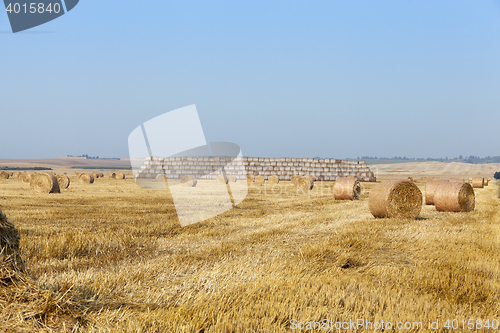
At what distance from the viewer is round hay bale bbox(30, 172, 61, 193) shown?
19.9 m

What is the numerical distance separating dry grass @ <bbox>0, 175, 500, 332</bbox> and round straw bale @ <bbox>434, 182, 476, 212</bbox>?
391 centimetres

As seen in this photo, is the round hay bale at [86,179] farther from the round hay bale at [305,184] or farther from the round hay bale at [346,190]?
the round hay bale at [346,190]

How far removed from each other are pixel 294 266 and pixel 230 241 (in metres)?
2.50

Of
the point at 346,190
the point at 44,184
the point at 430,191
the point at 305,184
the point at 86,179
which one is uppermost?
the point at 86,179

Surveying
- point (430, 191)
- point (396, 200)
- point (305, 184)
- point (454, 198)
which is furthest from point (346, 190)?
point (305, 184)

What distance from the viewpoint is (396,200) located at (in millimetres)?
11812

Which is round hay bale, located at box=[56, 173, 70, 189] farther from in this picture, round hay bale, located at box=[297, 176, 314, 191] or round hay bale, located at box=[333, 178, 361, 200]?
round hay bale, located at box=[333, 178, 361, 200]

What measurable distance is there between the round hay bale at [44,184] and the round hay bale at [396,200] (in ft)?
49.7

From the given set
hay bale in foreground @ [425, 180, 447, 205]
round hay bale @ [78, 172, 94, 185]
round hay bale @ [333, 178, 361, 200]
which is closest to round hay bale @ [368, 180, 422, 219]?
hay bale in foreground @ [425, 180, 447, 205]

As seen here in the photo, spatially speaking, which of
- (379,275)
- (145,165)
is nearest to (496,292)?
(379,275)

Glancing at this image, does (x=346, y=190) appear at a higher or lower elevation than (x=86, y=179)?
lower

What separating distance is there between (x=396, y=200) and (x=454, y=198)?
3.19 meters

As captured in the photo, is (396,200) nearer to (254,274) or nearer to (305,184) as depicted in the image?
(254,274)

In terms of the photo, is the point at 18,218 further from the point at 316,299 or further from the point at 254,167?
the point at 254,167
